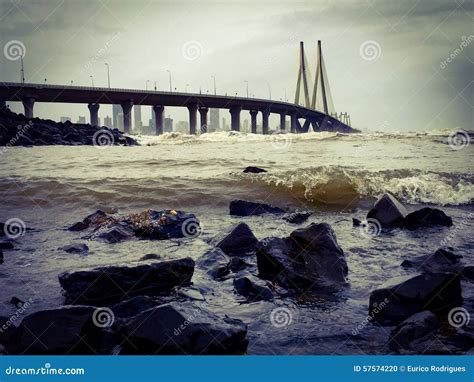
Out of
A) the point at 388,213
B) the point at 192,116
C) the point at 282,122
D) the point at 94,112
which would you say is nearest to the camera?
the point at 388,213

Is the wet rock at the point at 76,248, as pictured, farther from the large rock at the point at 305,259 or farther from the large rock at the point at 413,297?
the large rock at the point at 413,297

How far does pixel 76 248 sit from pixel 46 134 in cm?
3660

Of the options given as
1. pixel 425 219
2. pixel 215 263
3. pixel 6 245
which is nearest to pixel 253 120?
pixel 425 219

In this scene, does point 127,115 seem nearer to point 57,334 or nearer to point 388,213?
point 388,213

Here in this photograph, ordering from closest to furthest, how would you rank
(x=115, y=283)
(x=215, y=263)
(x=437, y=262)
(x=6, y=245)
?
(x=115, y=283) < (x=437, y=262) < (x=215, y=263) < (x=6, y=245)

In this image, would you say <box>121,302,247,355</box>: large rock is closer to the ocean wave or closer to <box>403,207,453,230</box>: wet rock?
<box>403,207,453,230</box>: wet rock

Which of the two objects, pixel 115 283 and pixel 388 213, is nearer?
pixel 115 283

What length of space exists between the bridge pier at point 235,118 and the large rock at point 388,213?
7945 centimetres

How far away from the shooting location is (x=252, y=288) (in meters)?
4.46

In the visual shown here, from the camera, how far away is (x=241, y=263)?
539cm

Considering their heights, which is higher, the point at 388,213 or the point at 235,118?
the point at 235,118

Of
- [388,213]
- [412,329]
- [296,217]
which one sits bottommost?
[412,329]

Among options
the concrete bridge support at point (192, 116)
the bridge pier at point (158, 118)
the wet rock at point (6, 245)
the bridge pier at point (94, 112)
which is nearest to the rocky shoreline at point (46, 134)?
the wet rock at point (6, 245)

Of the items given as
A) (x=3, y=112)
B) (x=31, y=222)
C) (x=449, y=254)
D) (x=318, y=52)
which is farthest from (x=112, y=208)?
(x=318, y=52)
